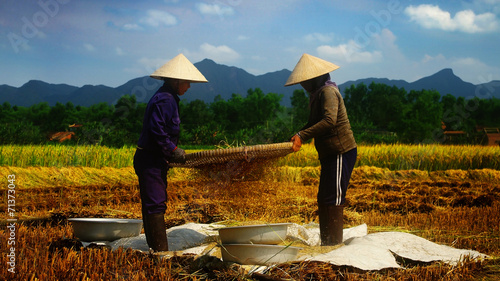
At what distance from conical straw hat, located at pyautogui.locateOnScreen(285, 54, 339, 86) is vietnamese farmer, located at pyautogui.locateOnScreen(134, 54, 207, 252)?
0.86 metres

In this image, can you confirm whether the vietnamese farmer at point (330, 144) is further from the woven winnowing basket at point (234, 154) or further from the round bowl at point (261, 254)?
the round bowl at point (261, 254)

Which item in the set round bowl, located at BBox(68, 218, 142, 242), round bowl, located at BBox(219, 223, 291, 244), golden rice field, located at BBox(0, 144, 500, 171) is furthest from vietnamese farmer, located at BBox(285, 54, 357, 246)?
golden rice field, located at BBox(0, 144, 500, 171)

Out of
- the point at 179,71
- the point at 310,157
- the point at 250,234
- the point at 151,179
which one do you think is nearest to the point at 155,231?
the point at 151,179

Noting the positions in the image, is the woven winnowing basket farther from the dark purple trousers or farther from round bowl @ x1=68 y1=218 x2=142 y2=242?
round bowl @ x1=68 y1=218 x2=142 y2=242

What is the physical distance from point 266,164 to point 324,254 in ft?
3.27

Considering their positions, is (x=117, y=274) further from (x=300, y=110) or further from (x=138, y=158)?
(x=300, y=110)

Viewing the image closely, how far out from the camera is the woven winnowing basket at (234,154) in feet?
11.2

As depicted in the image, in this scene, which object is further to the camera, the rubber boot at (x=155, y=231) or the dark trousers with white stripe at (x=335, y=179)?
the dark trousers with white stripe at (x=335, y=179)

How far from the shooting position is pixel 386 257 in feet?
10.6

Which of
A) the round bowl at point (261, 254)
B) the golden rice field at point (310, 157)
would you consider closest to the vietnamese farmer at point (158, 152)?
the round bowl at point (261, 254)

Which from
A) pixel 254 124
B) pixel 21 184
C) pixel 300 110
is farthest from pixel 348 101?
pixel 21 184

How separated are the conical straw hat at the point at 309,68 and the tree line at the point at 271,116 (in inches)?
753

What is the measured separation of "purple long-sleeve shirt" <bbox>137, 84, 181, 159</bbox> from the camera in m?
3.40

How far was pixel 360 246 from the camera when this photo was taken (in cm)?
332
